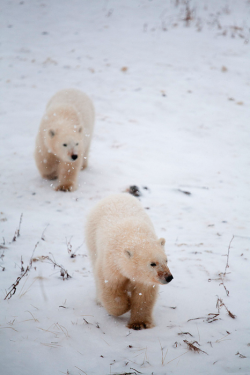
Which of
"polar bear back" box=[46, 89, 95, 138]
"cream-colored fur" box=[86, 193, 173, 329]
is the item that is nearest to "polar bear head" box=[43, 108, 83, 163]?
"polar bear back" box=[46, 89, 95, 138]

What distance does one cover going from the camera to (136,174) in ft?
20.2

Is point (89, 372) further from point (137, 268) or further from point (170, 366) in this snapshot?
point (137, 268)

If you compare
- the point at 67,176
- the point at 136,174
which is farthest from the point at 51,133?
the point at 136,174

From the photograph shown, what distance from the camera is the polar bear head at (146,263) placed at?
2510mm

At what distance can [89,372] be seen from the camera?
212 centimetres

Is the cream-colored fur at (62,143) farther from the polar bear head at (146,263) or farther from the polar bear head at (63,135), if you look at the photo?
the polar bear head at (146,263)

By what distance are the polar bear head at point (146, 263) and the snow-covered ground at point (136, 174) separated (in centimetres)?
46

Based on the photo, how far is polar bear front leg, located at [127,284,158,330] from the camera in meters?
2.71

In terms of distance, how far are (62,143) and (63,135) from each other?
0.45ft

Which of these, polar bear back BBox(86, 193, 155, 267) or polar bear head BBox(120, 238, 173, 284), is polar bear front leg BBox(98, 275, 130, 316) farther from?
polar bear back BBox(86, 193, 155, 267)

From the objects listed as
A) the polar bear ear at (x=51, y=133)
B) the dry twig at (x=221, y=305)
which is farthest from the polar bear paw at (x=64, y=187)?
the dry twig at (x=221, y=305)

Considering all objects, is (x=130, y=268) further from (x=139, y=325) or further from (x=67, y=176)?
(x=67, y=176)

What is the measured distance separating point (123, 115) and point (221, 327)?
23.6 feet

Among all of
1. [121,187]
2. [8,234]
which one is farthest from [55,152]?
[8,234]
